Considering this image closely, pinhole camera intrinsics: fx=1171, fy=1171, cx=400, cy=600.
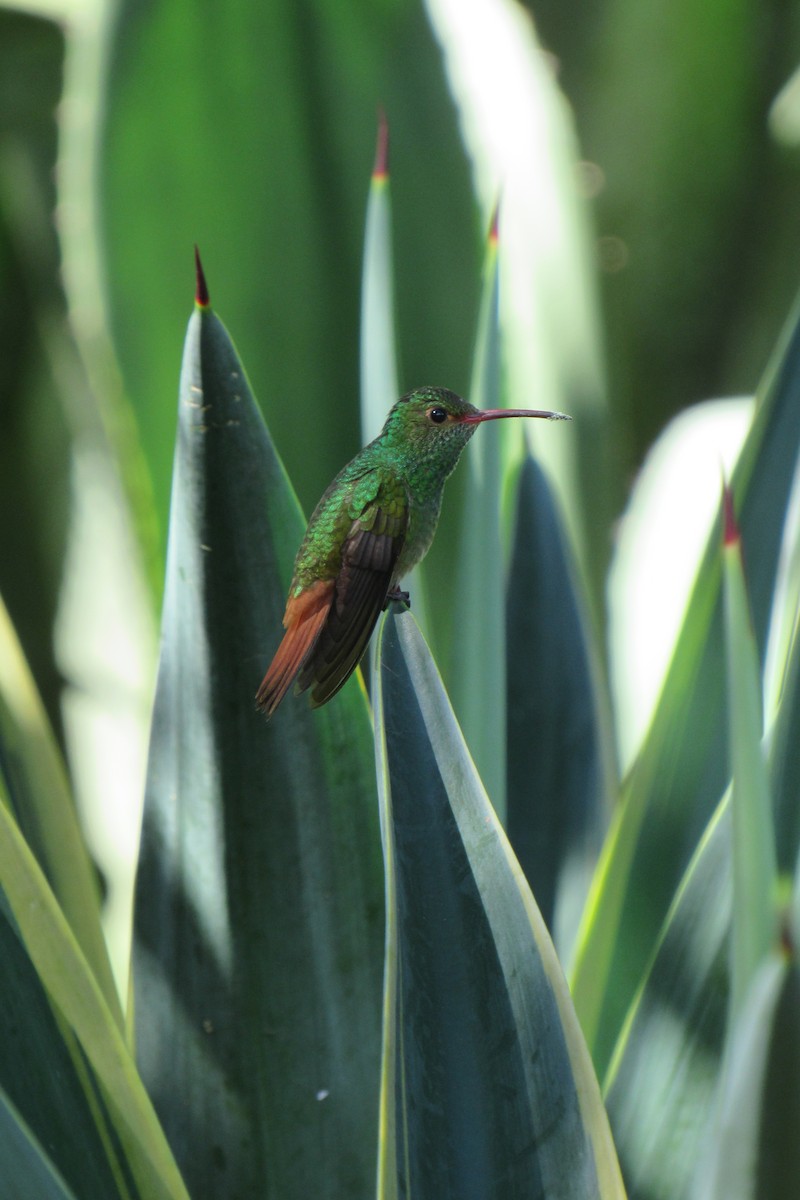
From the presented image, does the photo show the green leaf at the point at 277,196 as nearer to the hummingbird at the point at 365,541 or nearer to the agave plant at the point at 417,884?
the agave plant at the point at 417,884

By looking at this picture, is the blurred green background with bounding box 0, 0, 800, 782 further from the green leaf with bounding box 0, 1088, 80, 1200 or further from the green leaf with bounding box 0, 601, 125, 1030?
the green leaf with bounding box 0, 1088, 80, 1200

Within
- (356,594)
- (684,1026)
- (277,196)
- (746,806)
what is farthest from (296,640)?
(277,196)

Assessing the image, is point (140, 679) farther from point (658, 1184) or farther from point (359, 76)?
point (658, 1184)

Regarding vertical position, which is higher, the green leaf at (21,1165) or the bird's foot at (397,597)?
the bird's foot at (397,597)

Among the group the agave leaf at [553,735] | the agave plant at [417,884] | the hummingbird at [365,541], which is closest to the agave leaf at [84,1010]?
the agave plant at [417,884]

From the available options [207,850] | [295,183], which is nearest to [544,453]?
[295,183]

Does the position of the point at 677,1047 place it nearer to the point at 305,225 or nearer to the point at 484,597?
the point at 484,597

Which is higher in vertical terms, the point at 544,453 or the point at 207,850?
the point at 544,453
